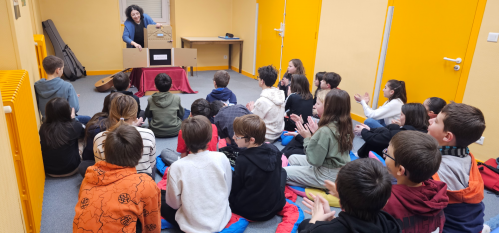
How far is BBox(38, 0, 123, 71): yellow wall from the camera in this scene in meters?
6.11

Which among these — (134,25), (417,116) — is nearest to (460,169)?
Result: (417,116)

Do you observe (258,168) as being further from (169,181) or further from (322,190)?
(322,190)

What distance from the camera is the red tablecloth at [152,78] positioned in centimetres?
525

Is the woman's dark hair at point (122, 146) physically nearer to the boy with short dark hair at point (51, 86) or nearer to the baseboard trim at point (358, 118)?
the boy with short dark hair at point (51, 86)

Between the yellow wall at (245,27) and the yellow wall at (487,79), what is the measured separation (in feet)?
14.4

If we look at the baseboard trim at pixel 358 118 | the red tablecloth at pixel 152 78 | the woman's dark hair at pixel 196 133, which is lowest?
the baseboard trim at pixel 358 118

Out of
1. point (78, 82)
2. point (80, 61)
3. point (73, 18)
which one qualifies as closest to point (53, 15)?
point (73, 18)

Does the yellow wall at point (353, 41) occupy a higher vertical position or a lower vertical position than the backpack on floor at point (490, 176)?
higher

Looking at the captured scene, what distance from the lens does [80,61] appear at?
21.2 ft

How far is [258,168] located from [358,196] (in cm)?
88

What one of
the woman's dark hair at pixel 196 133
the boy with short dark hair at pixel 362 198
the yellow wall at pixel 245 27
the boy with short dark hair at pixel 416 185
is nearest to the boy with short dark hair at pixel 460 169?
the boy with short dark hair at pixel 416 185

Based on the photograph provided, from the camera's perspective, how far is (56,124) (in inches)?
100

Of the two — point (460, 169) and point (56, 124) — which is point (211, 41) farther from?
point (460, 169)

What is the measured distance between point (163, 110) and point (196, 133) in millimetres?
1821
